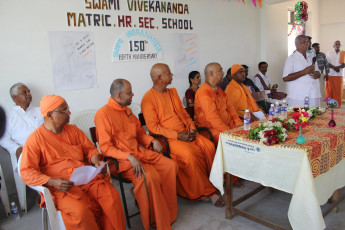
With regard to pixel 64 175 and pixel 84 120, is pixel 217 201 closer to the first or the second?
pixel 64 175

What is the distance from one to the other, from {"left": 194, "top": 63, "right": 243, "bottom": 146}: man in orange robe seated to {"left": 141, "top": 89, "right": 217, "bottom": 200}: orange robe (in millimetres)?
253

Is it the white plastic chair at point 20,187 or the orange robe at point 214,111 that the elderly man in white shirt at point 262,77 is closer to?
the orange robe at point 214,111

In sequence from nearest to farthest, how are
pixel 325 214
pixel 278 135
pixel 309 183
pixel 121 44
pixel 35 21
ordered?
pixel 309 183, pixel 278 135, pixel 325 214, pixel 35 21, pixel 121 44

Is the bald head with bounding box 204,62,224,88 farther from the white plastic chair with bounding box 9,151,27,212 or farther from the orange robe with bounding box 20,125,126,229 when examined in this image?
the white plastic chair with bounding box 9,151,27,212

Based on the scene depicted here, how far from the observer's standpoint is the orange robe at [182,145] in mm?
3377

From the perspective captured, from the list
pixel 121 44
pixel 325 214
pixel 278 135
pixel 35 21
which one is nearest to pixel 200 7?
pixel 121 44

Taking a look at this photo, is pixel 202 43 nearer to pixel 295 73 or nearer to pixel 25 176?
pixel 295 73

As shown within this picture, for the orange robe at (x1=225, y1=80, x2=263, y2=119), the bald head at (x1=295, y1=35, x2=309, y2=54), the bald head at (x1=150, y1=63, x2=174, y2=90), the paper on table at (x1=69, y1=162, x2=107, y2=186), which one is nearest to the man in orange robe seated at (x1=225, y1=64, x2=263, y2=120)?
the orange robe at (x1=225, y1=80, x2=263, y2=119)

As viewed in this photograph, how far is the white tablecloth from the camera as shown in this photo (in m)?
2.23

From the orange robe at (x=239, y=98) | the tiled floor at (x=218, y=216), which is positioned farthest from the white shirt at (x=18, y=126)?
the orange robe at (x=239, y=98)

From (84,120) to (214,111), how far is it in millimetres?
1861

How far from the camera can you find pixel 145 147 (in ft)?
11.3

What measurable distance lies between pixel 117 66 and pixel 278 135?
2.85 m

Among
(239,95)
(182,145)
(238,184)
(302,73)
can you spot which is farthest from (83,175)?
(302,73)
